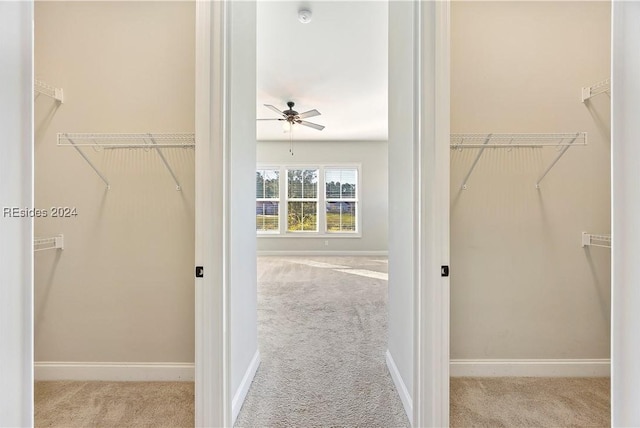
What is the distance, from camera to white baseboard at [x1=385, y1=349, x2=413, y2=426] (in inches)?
61.2

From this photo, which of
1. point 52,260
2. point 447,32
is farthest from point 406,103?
point 52,260

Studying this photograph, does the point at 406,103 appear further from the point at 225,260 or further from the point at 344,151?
the point at 344,151

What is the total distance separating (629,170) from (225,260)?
133 cm

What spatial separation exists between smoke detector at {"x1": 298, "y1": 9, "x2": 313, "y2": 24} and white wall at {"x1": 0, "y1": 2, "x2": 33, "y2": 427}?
2462mm

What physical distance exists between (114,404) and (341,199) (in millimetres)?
6027

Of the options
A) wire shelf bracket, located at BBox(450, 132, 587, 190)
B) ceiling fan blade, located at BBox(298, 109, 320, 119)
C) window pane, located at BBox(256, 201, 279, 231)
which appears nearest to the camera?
wire shelf bracket, located at BBox(450, 132, 587, 190)

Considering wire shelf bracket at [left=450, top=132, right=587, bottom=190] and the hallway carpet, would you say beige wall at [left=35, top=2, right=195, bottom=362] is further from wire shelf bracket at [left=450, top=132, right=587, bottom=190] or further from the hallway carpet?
wire shelf bracket at [left=450, top=132, right=587, bottom=190]

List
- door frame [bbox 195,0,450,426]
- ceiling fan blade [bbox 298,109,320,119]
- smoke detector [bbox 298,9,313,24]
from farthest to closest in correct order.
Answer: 1. ceiling fan blade [bbox 298,109,320,119]
2. smoke detector [bbox 298,9,313,24]
3. door frame [bbox 195,0,450,426]

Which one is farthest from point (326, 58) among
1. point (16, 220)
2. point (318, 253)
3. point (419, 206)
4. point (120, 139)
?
point (318, 253)

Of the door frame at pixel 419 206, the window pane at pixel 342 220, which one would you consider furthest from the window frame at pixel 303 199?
the door frame at pixel 419 206

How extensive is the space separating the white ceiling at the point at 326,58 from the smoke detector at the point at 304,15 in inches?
1.4

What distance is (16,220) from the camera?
437 millimetres

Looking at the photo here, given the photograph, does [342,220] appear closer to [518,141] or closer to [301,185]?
[301,185]

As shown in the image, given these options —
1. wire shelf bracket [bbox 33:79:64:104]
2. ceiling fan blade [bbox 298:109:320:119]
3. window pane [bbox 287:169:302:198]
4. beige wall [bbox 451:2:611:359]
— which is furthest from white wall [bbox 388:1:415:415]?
window pane [bbox 287:169:302:198]
